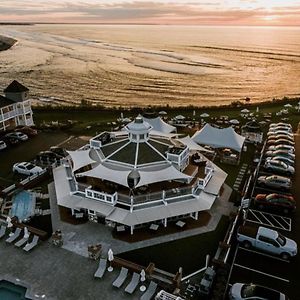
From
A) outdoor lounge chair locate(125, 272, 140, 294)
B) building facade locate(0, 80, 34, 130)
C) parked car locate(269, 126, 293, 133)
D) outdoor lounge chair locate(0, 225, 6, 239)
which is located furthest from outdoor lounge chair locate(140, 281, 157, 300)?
building facade locate(0, 80, 34, 130)

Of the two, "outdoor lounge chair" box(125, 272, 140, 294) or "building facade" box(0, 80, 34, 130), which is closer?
"outdoor lounge chair" box(125, 272, 140, 294)

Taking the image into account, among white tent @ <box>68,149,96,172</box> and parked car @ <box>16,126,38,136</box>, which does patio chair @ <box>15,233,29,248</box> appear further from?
parked car @ <box>16,126,38,136</box>

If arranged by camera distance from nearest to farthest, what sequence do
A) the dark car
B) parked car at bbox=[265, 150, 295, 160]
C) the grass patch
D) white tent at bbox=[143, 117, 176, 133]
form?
1. the grass patch
2. the dark car
3. parked car at bbox=[265, 150, 295, 160]
4. white tent at bbox=[143, 117, 176, 133]

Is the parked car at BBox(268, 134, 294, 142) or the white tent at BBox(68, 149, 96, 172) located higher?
the white tent at BBox(68, 149, 96, 172)

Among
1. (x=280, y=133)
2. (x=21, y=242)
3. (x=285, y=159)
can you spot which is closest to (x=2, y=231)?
(x=21, y=242)

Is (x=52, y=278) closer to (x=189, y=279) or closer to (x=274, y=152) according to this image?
(x=189, y=279)

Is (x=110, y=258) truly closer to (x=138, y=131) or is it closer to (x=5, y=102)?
(x=138, y=131)
